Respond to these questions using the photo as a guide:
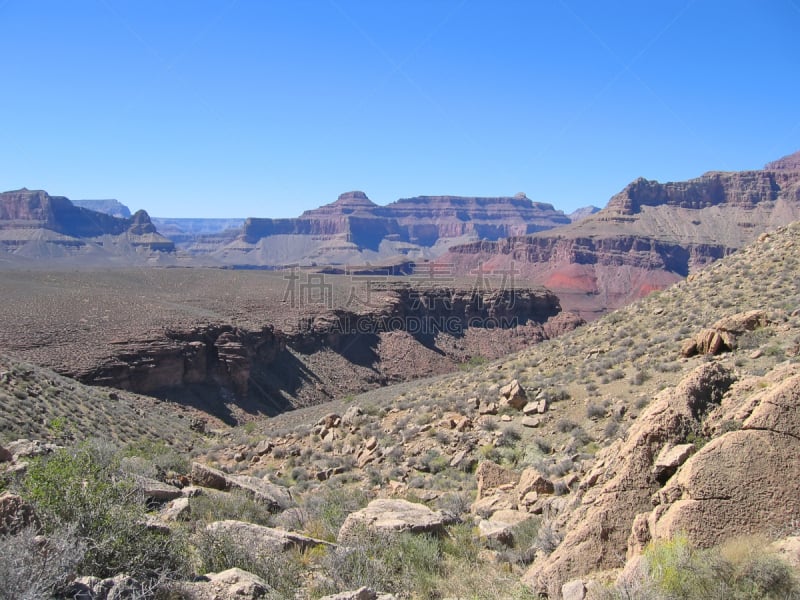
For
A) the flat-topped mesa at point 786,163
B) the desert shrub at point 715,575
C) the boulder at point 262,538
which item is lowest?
the boulder at point 262,538

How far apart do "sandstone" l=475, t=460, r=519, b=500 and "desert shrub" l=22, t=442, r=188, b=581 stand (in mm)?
6192

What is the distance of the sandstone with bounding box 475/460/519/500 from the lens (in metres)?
11.1

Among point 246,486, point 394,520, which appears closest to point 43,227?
point 246,486

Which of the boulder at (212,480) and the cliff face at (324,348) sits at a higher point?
the boulder at (212,480)

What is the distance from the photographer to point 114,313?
138ft

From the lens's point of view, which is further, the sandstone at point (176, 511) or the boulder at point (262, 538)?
Result: the sandstone at point (176, 511)

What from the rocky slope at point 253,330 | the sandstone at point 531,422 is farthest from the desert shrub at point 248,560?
the rocky slope at point 253,330

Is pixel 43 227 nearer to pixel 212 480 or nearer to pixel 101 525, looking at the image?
pixel 212 480

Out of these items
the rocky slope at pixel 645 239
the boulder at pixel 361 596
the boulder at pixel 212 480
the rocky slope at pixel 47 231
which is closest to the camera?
the boulder at pixel 361 596

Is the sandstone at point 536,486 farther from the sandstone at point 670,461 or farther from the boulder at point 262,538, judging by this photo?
the sandstone at point 670,461

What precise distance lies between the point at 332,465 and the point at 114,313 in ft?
107

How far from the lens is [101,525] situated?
5934 millimetres

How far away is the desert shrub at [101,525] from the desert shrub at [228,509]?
2121 mm

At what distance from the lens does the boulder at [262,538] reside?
6.87 meters
